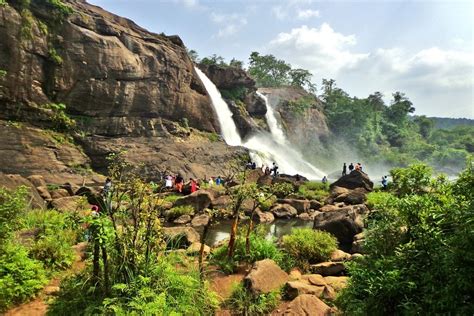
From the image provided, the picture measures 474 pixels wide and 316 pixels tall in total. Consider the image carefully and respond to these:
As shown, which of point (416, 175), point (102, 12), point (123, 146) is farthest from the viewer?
point (102, 12)

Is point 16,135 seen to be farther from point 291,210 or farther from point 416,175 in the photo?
point 416,175

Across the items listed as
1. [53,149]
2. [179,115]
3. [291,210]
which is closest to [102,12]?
[179,115]

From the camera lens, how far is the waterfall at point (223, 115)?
4419 centimetres

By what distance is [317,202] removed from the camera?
83.3ft

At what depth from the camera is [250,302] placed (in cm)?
709

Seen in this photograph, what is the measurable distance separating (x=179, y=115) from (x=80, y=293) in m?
33.1

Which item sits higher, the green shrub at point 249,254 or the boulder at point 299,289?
the green shrub at point 249,254

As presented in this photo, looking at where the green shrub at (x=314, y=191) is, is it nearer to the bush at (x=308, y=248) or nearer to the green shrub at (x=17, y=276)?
the bush at (x=308, y=248)

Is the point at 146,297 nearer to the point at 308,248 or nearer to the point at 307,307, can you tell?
the point at 307,307

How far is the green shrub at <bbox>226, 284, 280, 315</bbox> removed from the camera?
6949 millimetres

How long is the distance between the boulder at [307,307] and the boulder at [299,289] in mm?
399

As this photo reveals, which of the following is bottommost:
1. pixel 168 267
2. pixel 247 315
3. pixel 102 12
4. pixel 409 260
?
pixel 247 315

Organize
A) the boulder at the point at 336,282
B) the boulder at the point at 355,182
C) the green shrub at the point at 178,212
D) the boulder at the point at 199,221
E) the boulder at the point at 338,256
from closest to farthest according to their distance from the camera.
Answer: the boulder at the point at 336,282 < the boulder at the point at 338,256 < the boulder at the point at 199,221 < the green shrub at the point at 178,212 < the boulder at the point at 355,182

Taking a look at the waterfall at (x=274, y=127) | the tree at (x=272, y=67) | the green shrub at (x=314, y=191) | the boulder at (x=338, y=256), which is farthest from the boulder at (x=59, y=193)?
the tree at (x=272, y=67)
